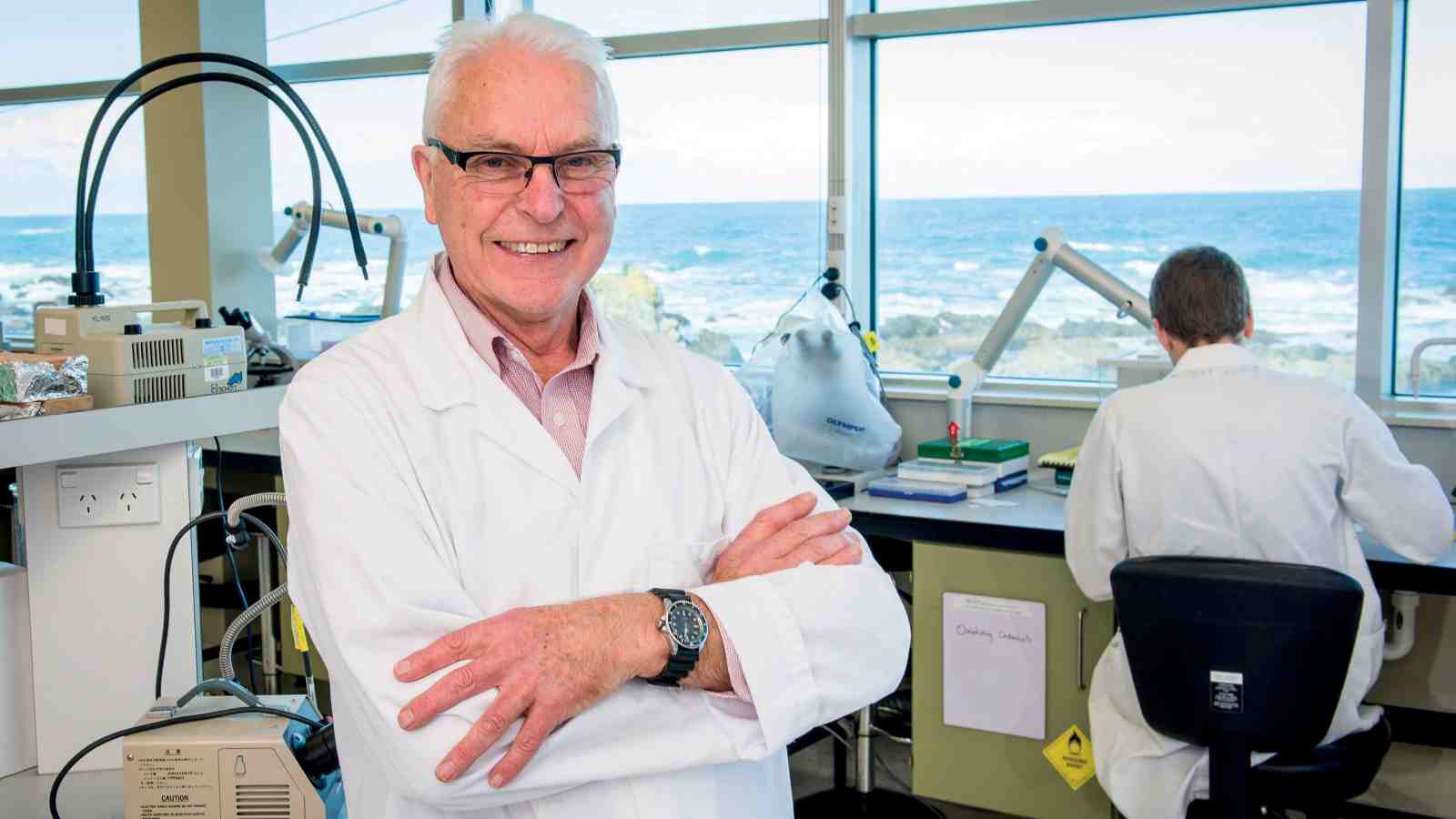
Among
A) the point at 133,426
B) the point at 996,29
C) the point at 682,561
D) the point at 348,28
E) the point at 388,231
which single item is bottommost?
the point at 682,561

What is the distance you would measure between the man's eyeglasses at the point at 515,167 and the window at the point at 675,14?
2.59m

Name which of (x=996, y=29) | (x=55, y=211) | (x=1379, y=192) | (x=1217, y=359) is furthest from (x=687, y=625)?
(x=55, y=211)

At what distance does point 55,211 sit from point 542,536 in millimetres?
5716

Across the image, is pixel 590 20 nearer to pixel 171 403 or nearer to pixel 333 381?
pixel 171 403

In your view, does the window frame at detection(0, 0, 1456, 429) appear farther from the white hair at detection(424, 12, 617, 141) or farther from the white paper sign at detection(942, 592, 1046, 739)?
the white hair at detection(424, 12, 617, 141)

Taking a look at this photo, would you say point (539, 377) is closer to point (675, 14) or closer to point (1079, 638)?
point (1079, 638)

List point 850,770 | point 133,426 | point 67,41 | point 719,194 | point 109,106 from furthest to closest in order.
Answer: point 67,41, point 719,194, point 850,770, point 109,106, point 133,426

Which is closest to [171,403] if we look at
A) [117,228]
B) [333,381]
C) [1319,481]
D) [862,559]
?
[333,381]

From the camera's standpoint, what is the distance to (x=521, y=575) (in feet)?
4.02

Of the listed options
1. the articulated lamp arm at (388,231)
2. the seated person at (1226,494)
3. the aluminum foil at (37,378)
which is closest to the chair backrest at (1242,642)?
the seated person at (1226,494)

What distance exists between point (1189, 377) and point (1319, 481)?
0.97ft

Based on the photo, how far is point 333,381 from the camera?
1.23m

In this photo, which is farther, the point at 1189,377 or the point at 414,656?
the point at 1189,377

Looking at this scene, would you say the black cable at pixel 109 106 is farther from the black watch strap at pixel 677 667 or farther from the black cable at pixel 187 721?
the black watch strap at pixel 677 667
